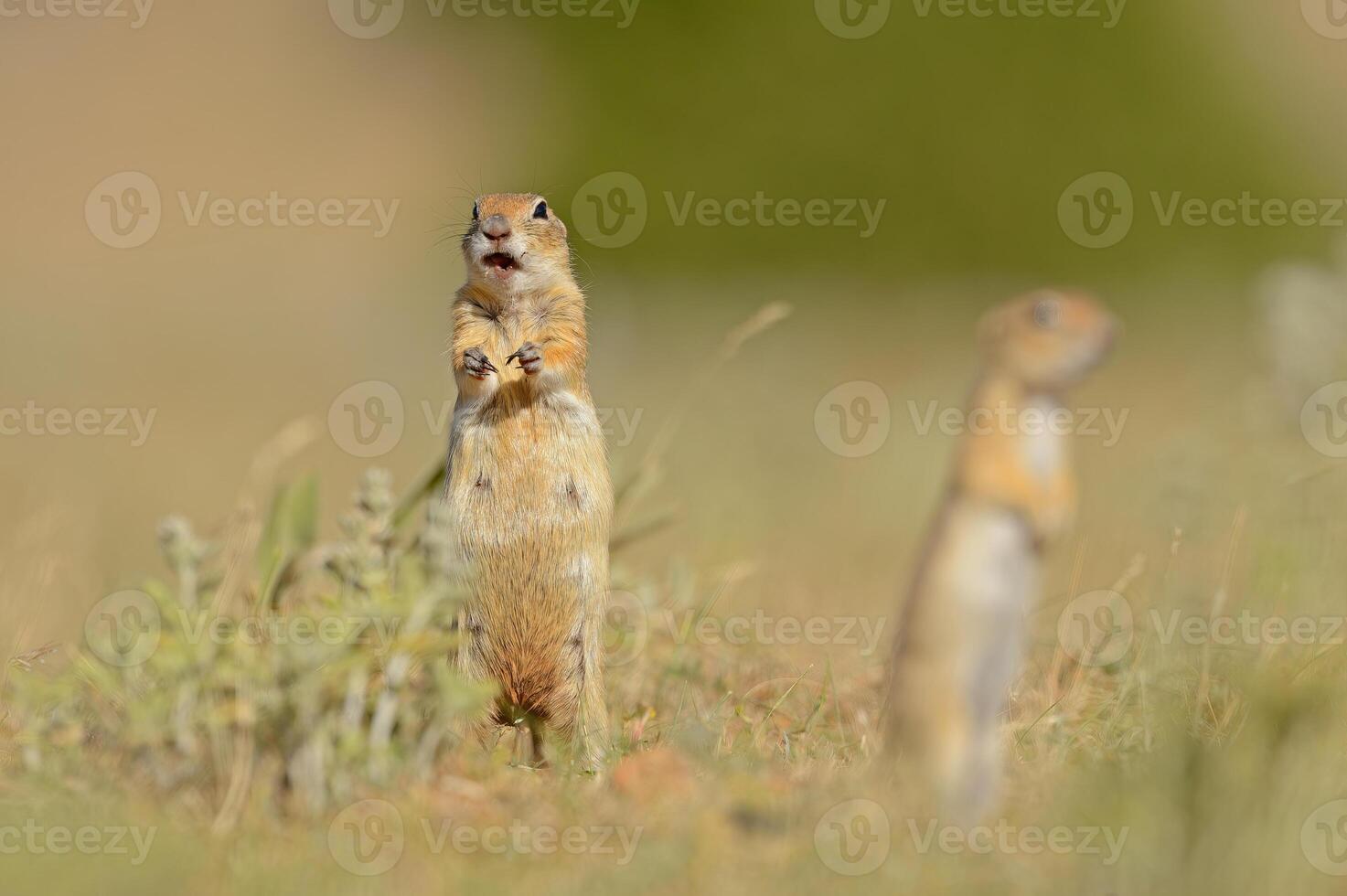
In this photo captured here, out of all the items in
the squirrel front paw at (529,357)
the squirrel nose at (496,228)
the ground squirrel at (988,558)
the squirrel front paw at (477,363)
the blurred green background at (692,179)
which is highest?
the blurred green background at (692,179)

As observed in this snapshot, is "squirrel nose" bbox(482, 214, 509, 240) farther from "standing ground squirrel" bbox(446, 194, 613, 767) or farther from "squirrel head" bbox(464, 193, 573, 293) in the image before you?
"standing ground squirrel" bbox(446, 194, 613, 767)

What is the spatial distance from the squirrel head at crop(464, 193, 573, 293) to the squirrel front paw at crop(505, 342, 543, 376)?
42 centimetres

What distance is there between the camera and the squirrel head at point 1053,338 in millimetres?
3186

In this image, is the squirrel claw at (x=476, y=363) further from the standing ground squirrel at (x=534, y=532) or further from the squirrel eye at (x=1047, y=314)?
the squirrel eye at (x=1047, y=314)

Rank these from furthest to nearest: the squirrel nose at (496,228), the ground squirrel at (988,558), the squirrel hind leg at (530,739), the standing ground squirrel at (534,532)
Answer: the squirrel nose at (496,228), the squirrel hind leg at (530,739), the standing ground squirrel at (534,532), the ground squirrel at (988,558)

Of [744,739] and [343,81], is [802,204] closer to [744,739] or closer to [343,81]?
[343,81]

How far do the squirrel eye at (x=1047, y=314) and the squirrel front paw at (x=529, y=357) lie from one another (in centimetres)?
189

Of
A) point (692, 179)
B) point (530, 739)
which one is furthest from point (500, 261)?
point (692, 179)

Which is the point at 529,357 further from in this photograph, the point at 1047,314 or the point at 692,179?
the point at 692,179

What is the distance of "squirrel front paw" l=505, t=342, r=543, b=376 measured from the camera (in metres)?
4.61

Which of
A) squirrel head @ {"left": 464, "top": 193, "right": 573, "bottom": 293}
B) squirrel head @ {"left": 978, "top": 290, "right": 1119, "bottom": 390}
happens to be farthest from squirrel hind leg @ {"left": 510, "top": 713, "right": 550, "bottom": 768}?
squirrel head @ {"left": 978, "top": 290, "right": 1119, "bottom": 390}

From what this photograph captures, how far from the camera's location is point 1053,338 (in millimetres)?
3217

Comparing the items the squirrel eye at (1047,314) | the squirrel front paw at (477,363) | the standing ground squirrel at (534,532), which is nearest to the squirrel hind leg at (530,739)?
the standing ground squirrel at (534,532)

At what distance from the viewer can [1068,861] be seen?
123 inches
